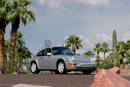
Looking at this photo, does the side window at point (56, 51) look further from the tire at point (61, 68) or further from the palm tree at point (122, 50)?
the palm tree at point (122, 50)

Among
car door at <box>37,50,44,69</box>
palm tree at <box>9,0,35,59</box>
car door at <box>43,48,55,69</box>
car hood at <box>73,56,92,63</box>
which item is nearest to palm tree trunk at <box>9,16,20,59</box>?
palm tree at <box>9,0,35,59</box>

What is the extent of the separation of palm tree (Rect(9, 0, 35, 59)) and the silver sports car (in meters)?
15.5

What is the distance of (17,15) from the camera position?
3606cm

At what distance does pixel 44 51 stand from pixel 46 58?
538 mm

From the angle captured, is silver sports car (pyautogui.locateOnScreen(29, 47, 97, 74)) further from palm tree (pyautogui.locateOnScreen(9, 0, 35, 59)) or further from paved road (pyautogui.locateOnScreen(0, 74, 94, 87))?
palm tree (pyautogui.locateOnScreen(9, 0, 35, 59))

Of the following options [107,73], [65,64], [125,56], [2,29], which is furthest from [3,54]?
[125,56]

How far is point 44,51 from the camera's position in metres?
19.7

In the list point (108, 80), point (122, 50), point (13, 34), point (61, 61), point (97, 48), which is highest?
point (97, 48)

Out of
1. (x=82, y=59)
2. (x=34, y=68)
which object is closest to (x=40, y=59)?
(x=34, y=68)

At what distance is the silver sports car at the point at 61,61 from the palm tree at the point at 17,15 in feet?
50.7

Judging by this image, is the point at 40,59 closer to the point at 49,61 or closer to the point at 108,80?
the point at 49,61

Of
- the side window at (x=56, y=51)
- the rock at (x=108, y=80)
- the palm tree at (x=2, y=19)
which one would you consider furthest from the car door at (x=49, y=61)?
the palm tree at (x=2, y=19)

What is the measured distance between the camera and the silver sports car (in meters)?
17.6

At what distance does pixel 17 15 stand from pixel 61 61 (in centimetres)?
1899
